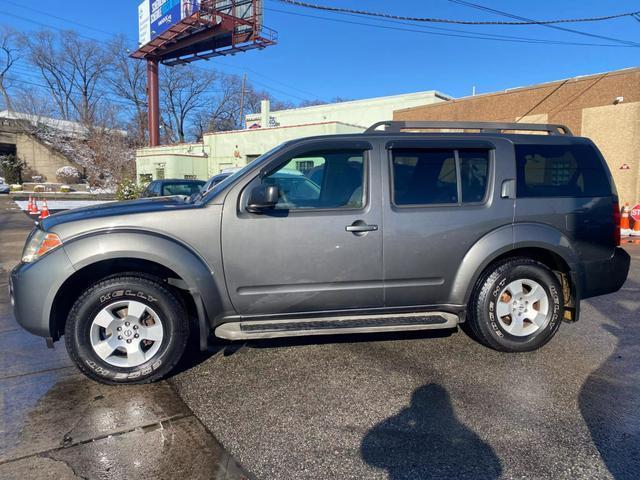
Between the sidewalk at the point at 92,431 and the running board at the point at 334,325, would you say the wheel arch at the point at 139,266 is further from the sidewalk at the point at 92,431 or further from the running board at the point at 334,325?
the sidewalk at the point at 92,431

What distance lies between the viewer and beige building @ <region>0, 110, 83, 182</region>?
43531mm

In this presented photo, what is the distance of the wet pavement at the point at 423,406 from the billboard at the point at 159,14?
37.3 m

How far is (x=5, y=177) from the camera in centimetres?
3838

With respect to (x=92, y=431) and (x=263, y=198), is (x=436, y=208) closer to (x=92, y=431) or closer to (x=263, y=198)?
(x=263, y=198)

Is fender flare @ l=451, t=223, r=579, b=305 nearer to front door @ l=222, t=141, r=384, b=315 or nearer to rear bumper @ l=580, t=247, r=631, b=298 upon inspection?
rear bumper @ l=580, t=247, r=631, b=298

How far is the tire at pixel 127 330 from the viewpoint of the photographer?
325cm

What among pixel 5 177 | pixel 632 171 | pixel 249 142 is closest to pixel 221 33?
pixel 249 142

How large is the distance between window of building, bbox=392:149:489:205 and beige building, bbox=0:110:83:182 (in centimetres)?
4908

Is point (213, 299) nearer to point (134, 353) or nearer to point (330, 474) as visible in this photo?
point (134, 353)

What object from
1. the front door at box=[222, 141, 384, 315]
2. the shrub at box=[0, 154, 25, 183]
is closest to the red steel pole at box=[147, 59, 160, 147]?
the shrub at box=[0, 154, 25, 183]

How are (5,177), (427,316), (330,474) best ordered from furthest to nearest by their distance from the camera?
(5,177)
(427,316)
(330,474)

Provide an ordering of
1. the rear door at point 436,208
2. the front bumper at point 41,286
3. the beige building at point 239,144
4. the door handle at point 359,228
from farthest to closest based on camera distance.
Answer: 1. the beige building at point 239,144
2. the rear door at point 436,208
3. the door handle at point 359,228
4. the front bumper at point 41,286

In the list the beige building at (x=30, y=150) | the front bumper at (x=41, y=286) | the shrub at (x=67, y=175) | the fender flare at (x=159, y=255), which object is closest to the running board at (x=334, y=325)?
the fender flare at (x=159, y=255)

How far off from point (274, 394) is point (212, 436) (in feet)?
2.06
